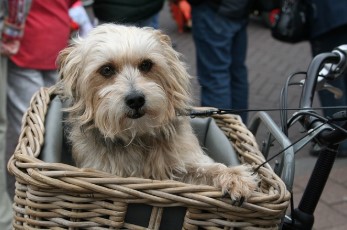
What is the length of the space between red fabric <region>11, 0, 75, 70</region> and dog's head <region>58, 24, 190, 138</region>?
1.38 meters

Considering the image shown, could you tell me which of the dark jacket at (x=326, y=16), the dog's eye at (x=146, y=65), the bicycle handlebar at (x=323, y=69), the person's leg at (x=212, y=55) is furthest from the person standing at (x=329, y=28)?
the dog's eye at (x=146, y=65)

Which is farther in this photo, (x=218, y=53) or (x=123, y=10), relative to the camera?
(x=218, y=53)

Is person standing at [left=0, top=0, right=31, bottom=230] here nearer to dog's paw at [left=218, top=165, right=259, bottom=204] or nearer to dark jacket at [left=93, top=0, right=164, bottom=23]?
dark jacket at [left=93, top=0, right=164, bottom=23]

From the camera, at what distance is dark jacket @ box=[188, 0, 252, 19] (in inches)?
168

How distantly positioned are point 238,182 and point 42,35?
2.34 meters

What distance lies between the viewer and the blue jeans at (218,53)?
14.4 ft

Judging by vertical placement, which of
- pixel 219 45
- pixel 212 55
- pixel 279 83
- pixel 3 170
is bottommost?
pixel 279 83

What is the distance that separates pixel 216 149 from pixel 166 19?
30.4 ft

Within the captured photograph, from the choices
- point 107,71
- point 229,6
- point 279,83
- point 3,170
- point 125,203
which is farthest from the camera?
point 279,83

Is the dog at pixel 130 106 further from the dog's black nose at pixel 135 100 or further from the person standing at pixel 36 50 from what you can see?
the person standing at pixel 36 50

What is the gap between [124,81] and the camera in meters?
2.14

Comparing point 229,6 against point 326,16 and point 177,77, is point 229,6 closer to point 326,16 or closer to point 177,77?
point 326,16

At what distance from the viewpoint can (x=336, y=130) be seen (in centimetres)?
179

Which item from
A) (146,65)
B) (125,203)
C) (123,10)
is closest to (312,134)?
(125,203)
